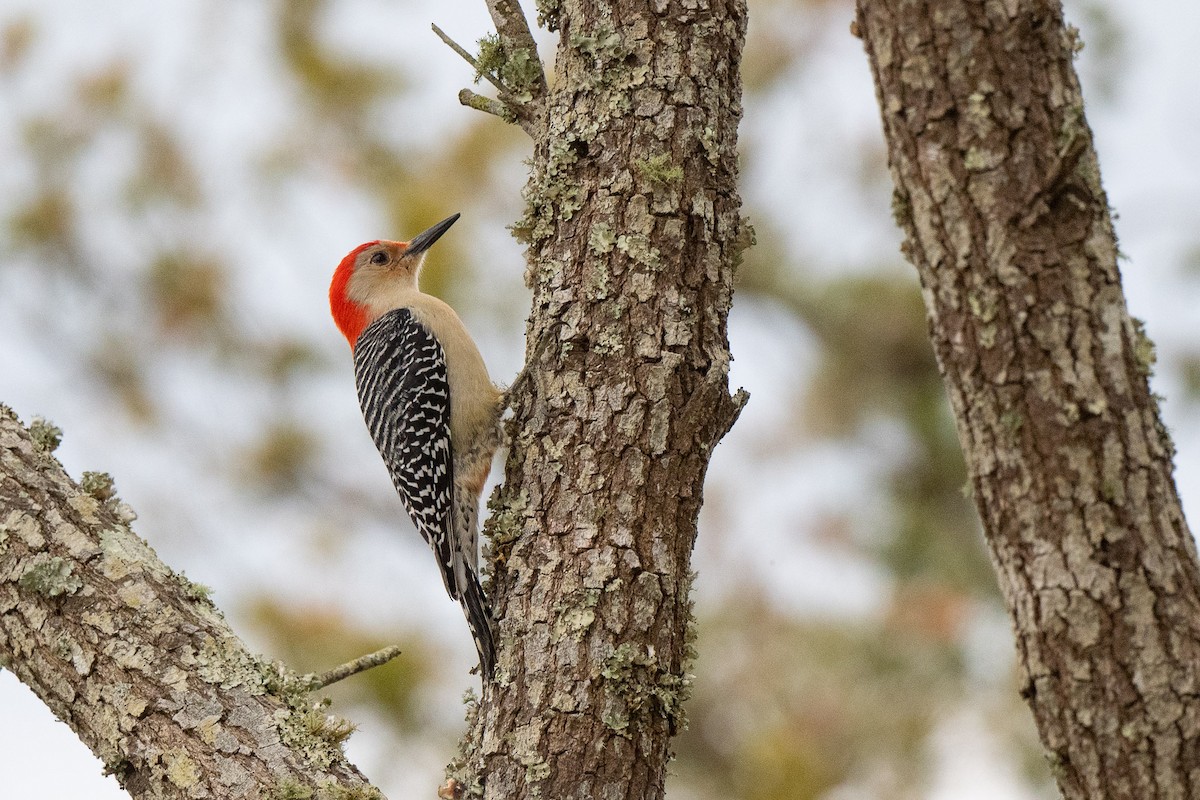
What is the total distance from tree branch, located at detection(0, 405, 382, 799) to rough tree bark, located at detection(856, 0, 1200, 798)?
1.84 meters

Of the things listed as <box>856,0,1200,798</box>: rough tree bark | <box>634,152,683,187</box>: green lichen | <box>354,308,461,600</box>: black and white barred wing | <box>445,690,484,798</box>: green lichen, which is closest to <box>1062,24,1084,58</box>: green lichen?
<box>856,0,1200,798</box>: rough tree bark

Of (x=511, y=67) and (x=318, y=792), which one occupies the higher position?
(x=511, y=67)

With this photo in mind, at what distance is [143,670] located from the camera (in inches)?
128

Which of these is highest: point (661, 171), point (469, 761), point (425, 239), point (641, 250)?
point (425, 239)

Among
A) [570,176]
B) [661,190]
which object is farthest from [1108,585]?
[570,176]

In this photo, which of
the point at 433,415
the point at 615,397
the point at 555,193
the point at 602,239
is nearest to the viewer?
the point at 615,397

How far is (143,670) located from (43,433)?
898 mm

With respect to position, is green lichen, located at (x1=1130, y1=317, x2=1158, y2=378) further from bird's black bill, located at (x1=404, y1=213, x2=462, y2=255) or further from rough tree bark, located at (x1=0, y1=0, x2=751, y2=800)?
bird's black bill, located at (x1=404, y1=213, x2=462, y2=255)

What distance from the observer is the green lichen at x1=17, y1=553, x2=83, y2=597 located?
332cm

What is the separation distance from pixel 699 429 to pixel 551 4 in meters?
1.50

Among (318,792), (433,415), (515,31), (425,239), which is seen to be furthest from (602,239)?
(425,239)

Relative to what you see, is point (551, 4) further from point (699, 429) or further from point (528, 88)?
point (699, 429)

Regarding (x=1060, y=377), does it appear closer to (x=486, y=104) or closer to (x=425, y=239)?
(x=486, y=104)

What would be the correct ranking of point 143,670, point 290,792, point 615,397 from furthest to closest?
point 615,397 → point 143,670 → point 290,792
